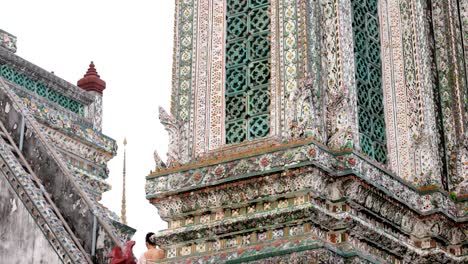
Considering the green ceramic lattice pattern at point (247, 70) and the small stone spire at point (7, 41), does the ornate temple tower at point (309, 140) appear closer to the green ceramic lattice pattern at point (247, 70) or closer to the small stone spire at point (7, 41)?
the green ceramic lattice pattern at point (247, 70)

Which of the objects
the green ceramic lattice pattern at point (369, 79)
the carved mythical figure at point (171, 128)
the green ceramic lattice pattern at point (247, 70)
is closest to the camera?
the green ceramic lattice pattern at point (247, 70)

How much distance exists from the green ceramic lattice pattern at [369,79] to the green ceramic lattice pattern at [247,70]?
1.09m

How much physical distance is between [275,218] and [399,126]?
Result: 2.45 metres

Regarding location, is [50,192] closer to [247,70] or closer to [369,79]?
[247,70]

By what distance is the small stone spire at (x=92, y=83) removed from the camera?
15.5 m

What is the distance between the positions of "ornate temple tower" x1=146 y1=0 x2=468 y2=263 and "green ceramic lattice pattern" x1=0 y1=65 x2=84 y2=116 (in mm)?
3330

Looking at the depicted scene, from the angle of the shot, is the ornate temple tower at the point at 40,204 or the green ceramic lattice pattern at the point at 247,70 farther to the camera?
the green ceramic lattice pattern at the point at 247,70

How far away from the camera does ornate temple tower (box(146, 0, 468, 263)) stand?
9.85 metres

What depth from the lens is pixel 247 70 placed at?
Answer: 10.9 m

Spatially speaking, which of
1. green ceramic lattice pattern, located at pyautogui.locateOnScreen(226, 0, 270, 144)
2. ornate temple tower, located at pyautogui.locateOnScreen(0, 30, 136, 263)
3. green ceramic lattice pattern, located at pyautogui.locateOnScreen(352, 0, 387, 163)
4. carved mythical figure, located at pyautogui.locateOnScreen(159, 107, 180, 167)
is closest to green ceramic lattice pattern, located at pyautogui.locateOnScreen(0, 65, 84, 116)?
carved mythical figure, located at pyautogui.locateOnScreen(159, 107, 180, 167)

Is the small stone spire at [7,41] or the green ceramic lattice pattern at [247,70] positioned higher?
the small stone spire at [7,41]

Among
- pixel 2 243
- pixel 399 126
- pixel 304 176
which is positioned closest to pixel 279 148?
pixel 304 176

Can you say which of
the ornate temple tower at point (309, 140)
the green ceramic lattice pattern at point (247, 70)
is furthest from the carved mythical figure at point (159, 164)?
the green ceramic lattice pattern at point (247, 70)

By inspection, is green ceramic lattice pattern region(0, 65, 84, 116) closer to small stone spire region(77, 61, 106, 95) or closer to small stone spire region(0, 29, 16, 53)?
small stone spire region(0, 29, 16, 53)
